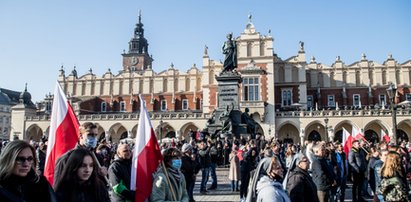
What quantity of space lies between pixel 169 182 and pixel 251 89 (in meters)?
35.4

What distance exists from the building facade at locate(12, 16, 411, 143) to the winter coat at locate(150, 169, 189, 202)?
30.1 m

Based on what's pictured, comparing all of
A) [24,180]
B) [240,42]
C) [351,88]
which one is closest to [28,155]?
[24,180]

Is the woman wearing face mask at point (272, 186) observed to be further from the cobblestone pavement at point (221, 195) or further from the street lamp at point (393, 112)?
the street lamp at point (393, 112)

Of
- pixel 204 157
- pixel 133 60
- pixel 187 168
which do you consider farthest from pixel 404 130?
pixel 133 60

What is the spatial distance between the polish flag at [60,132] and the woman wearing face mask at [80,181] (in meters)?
1.09

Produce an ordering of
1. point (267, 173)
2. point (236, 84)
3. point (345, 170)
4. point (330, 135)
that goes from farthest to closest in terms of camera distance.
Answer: point (330, 135) < point (236, 84) < point (345, 170) < point (267, 173)

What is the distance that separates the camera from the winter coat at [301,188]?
423 cm

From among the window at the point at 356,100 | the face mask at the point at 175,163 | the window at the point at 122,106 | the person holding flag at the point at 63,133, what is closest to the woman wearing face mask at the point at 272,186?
the face mask at the point at 175,163

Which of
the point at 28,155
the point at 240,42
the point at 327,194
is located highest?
the point at 240,42

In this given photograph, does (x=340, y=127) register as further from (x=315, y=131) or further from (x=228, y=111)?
(x=228, y=111)

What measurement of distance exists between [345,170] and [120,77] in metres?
45.2

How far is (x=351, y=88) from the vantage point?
42250 millimetres

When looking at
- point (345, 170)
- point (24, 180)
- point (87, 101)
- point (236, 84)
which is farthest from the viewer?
point (87, 101)

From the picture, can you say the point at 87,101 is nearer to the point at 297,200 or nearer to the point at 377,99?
the point at 377,99
